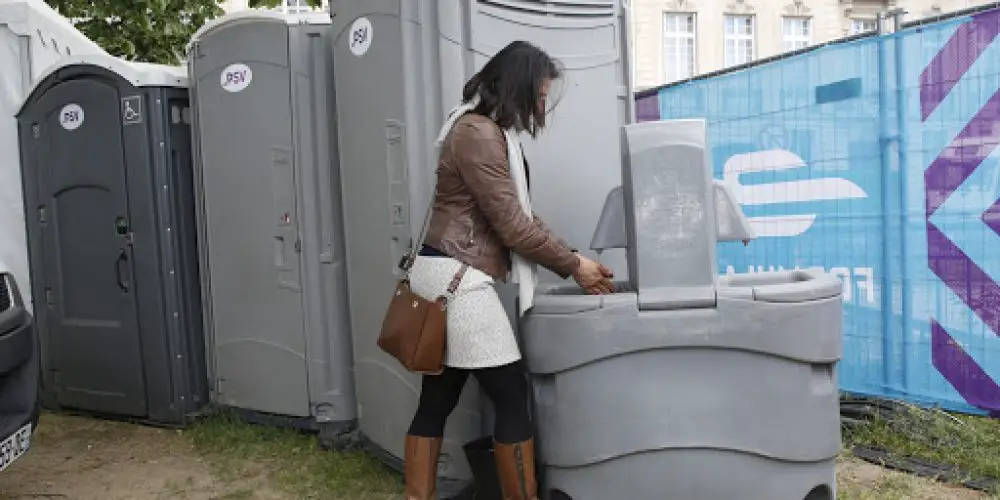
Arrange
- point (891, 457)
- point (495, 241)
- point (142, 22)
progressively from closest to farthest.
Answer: point (495, 241)
point (891, 457)
point (142, 22)

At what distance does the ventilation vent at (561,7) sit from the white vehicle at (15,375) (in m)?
2.22

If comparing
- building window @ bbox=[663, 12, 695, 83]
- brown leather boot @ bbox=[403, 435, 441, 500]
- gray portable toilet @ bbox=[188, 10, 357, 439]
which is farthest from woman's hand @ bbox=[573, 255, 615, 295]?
building window @ bbox=[663, 12, 695, 83]

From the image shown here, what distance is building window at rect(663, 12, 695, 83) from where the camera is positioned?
85.6 ft

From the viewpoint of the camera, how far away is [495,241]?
3.24 meters

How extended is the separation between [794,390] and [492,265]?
108cm

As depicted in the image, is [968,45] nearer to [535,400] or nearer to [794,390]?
[794,390]

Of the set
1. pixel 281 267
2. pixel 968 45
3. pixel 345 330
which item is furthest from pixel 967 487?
pixel 281 267

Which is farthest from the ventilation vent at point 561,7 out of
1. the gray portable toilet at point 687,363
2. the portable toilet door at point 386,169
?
the gray portable toilet at point 687,363

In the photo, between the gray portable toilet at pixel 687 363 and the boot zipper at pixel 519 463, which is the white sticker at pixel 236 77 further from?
the boot zipper at pixel 519 463

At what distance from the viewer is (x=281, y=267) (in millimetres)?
4781

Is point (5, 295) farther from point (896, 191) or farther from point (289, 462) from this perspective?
point (896, 191)

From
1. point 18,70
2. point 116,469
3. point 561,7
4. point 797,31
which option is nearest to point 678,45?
point 797,31

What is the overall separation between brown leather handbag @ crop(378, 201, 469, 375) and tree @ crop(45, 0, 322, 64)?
7.61 m

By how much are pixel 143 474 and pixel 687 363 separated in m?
2.94
